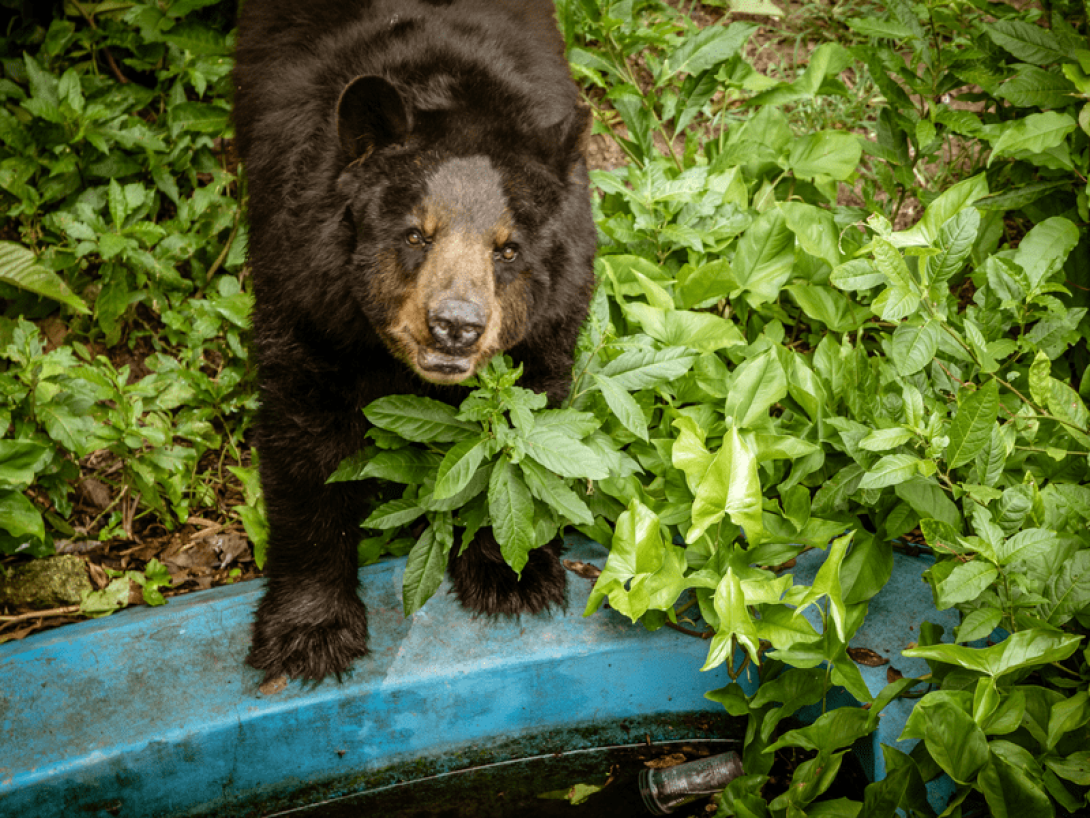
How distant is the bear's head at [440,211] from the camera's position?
2270 millimetres

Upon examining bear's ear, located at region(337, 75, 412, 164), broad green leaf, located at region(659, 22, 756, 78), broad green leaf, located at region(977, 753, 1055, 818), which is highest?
bear's ear, located at region(337, 75, 412, 164)

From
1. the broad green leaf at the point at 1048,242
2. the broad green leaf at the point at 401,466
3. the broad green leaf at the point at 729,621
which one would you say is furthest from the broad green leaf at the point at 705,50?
the broad green leaf at the point at 729,621

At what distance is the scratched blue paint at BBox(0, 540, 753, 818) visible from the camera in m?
2.38

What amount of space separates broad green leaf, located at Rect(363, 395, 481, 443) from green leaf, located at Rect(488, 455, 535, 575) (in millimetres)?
152

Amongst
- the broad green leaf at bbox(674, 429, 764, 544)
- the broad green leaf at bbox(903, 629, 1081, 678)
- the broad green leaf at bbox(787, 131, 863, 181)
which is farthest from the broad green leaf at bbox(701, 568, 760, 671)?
the broad green leaf at bbox(787, 131, 863, 181)

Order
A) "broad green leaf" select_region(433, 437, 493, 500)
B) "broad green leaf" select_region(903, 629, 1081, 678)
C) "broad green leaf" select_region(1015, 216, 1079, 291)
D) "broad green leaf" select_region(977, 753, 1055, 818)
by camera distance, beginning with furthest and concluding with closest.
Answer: "broad green leaf" select_region(1015, 216, 1079, 291) < "broad green leaf" select_region(433, 437, 493, 500) < "broad green leaf" select_region(903, 629, 1081, 678) < "broad green leaf" select_region(977, 753, 1055, 818)

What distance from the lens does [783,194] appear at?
3.78m

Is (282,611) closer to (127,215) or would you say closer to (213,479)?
(213,479)

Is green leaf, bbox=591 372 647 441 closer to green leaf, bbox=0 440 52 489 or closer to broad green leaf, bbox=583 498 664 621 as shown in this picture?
broad green leaf, bbox=583 498 664 621

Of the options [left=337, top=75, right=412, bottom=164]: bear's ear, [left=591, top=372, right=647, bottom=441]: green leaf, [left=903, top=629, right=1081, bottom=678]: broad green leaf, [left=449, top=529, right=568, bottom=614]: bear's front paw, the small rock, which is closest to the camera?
[left=903, top=629, right=1081, bottom=678]: broad green leaf

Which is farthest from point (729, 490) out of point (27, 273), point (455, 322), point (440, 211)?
point (27, 273)

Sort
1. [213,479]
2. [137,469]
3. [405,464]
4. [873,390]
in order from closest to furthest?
[405,464]
[873,390]
[137,469]
[213,479]

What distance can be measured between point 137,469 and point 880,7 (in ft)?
14.3

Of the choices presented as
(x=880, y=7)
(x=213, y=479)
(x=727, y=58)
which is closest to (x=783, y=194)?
(x=727, y=58)
